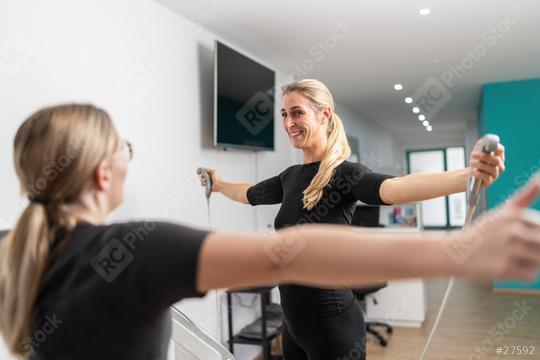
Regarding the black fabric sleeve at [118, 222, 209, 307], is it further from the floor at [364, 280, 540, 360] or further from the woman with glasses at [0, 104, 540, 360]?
the floor at [364, 280, 540, 360]

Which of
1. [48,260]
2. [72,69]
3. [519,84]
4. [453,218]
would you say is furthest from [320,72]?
[453,218]

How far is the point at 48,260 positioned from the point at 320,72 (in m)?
4.44

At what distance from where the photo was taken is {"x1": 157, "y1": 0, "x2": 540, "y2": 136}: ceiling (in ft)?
10.3

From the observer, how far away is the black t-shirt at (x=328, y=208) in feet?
4.70

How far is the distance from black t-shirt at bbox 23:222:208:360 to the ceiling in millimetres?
2533

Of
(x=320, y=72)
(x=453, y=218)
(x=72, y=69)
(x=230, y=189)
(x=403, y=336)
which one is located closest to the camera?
(x=230, y=189)

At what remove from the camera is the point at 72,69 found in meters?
2.22

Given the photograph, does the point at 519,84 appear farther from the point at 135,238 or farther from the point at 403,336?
the point at 135,238

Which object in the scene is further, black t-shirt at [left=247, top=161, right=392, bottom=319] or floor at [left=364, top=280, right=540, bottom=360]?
floor at [left=364, top=280, right=540, bottom=360]

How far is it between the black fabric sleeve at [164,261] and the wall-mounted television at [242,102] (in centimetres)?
263

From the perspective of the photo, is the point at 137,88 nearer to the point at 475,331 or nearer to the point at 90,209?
the point at 90,209

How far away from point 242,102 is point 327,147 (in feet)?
6.91

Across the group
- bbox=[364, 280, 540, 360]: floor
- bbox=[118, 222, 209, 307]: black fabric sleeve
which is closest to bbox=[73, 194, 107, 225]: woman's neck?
bbox=[118, 222, 209, 307]: black fabric sleeve

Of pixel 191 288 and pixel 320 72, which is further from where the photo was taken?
pixel 320 72
